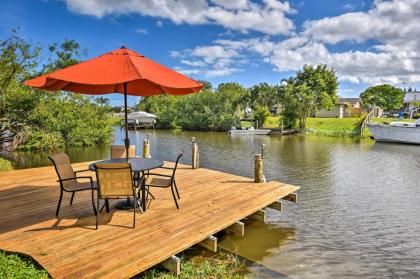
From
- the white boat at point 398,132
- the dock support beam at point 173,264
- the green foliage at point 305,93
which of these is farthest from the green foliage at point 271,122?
the dock support beam at point 173,264

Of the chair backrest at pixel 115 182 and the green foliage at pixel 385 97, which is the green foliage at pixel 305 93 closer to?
the green foliage at pixel 385 97

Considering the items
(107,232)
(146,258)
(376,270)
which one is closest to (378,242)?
(376,270)

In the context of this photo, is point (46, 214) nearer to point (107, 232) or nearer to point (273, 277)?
point (107, 232)

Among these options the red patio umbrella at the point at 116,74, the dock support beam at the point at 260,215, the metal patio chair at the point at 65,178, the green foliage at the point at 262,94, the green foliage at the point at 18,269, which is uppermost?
the green foliage at the point at 262,94

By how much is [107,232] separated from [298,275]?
2.89 metres

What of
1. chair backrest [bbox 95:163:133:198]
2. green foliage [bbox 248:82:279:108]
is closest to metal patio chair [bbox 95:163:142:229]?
chair backrest [bbox 95:163:133:198]

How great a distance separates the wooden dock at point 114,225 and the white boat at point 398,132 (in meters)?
23.5

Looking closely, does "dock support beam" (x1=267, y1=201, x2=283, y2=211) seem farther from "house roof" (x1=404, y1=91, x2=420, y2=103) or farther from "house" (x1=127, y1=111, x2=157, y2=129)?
"house roof" (x1=404, y1=91, x2=420, y2=103)

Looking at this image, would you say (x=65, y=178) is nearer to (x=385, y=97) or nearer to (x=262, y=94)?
(x=262, y=94)

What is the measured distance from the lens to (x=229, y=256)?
4.51 meters

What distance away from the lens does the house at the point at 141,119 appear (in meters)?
38.6

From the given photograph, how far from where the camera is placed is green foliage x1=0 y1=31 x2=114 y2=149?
38.8 ft

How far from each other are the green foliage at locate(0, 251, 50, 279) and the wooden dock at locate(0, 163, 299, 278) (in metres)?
0.08

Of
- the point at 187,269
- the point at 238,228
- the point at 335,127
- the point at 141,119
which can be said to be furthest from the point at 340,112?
the point at 187,269
